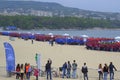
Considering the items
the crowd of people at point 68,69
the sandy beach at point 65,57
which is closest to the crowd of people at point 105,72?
the crowd of people at point 68,69

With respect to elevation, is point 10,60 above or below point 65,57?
above

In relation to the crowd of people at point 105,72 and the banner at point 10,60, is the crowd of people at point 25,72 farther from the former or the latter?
the crowd of people at point 105,72

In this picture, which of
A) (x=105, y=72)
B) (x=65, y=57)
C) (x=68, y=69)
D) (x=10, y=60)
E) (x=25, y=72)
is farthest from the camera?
(x=65, y=57)

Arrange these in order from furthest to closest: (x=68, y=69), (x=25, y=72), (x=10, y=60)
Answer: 1. (x=10, y=60)
2. (x=68, y=69)
3. (x=25, y=72)

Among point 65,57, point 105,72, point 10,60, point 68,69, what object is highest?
point 10,60

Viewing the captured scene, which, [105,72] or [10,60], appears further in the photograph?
[10,60]

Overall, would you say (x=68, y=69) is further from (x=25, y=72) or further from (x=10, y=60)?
(x=10, y=60)

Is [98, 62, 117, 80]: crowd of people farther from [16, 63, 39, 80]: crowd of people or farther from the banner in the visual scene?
the banner

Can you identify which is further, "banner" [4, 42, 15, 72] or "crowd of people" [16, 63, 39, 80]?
"banner" [4, 42, 15, 72]

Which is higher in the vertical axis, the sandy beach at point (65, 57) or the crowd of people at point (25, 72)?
the crowd of people at point (25, 72)

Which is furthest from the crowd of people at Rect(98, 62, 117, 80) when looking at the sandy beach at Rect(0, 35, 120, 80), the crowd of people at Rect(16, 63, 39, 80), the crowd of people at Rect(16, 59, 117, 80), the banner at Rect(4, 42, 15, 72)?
the banner at Rect(4, 42, 15, 72)

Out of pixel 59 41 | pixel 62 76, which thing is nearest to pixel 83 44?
pixel 59 41

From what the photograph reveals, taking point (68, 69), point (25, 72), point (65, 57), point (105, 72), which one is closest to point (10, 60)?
point (25, 72)

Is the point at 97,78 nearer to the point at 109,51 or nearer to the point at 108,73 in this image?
the point at 108,73
